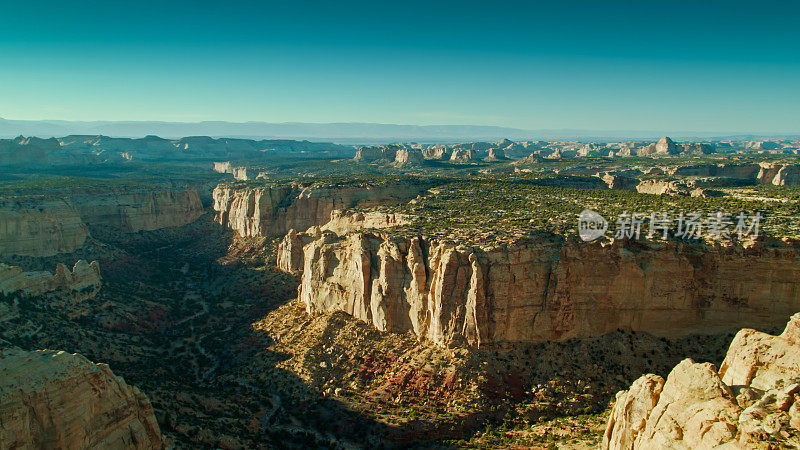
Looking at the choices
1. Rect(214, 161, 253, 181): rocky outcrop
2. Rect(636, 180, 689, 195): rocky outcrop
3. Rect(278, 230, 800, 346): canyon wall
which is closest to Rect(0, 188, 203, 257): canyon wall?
Rect(278, 230, 800, 346): canyon wall

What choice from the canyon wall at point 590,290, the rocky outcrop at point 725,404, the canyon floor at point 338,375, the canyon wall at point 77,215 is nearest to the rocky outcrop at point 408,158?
the canyon wall at point 77,215

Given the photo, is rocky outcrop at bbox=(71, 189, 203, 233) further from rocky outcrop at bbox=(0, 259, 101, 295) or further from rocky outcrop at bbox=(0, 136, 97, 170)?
rocky outcrop at bbox=(0, 136, 97, 170)

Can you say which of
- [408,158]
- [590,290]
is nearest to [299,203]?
[590,290]

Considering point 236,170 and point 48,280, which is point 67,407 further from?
point 236,170

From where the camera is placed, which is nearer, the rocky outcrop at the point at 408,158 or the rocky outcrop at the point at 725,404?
the rocky outcrop at the point at 725,404

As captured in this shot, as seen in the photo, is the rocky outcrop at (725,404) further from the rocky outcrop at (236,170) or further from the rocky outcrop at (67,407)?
the rocky outcrop at (236,170)

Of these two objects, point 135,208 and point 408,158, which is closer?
point 135,208

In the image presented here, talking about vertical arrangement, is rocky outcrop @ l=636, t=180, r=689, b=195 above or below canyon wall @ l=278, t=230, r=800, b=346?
above
